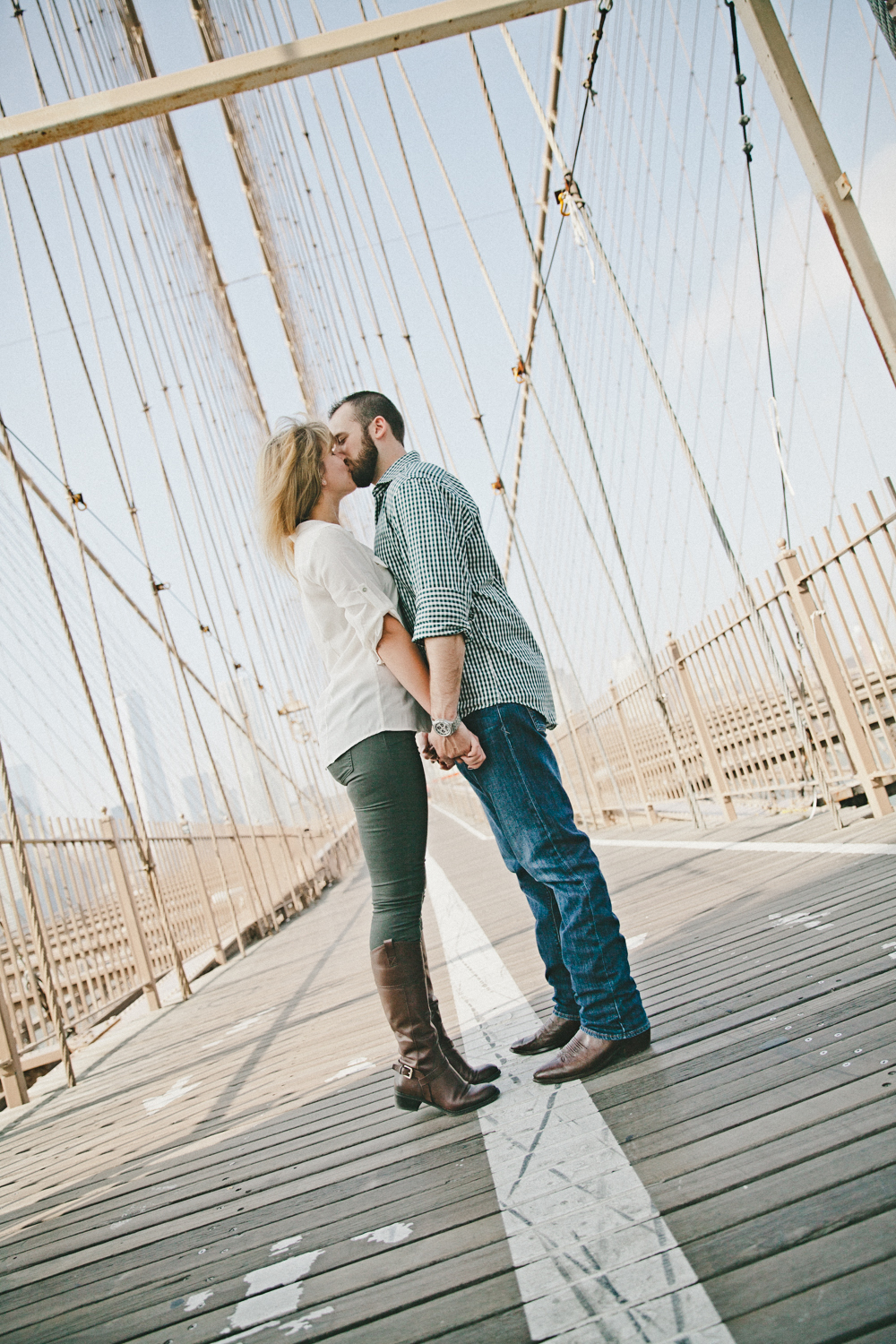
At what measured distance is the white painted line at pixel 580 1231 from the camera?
23.7 inches

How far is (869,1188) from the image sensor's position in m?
0.67

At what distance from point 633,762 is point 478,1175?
472 centimetres

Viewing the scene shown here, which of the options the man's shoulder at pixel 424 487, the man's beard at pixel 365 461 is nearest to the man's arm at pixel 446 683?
the man's shoulder at pixel 424 487

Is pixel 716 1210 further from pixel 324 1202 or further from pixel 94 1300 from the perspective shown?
pixel 94 1300

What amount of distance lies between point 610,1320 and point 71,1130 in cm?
173

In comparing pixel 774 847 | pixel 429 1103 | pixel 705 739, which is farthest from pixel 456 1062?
pixel 705 739

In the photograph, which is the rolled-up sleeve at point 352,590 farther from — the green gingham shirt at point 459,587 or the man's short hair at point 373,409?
the man's short hair at point 373,409

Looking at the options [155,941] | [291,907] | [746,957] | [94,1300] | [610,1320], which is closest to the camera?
[610,1320]

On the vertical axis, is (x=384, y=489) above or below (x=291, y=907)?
above

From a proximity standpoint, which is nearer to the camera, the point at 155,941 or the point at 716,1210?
the point at 716,1210

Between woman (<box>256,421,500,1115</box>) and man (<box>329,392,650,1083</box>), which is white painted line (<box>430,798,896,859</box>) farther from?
woman (<box>256,421,500,1115</box>)

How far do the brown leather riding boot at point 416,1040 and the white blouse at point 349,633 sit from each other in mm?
310

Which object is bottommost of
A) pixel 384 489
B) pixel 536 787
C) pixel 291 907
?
pixel 291 907

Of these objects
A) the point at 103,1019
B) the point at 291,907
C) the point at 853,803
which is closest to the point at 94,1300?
the point at 103,1019
